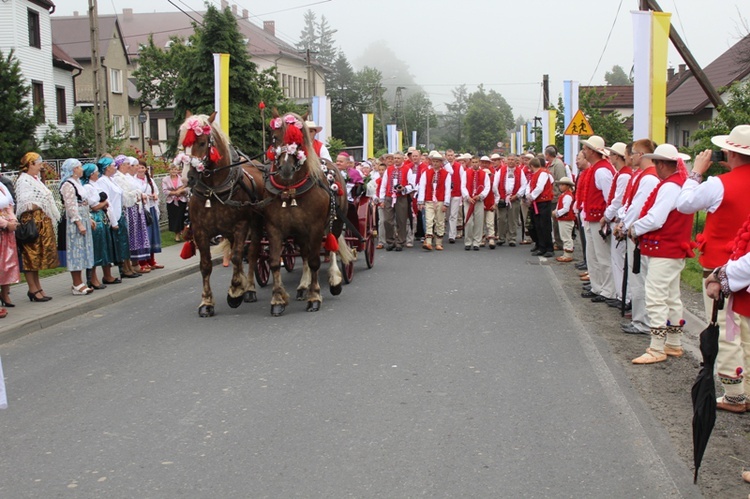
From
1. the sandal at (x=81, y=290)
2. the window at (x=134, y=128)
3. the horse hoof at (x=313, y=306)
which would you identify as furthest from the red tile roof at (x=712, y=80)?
the window at (x=134, y=128)

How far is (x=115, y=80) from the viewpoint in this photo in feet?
172

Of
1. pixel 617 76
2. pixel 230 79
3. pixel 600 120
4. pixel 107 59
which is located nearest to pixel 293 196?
pixel 600 120

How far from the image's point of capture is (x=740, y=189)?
203 inches

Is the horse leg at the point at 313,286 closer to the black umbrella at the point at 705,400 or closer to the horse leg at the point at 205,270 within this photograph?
the horse leg at the point at 205,270

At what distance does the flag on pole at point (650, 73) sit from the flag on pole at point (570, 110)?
863cm

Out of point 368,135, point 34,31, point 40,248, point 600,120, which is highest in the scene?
point 34,31

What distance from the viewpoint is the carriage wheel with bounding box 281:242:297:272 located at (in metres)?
11.5

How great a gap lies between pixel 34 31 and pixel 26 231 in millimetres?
31933

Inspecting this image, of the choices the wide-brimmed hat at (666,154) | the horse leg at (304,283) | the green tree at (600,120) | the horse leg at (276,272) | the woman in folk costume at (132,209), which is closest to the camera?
the wide-brimmed hat at (666,154)

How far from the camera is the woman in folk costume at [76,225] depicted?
1053 centimetres

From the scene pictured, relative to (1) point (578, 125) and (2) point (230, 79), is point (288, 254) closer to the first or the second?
(1) point (578, 125)

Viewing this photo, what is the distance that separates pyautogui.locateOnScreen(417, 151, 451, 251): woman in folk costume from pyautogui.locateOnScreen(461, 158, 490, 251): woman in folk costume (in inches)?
15.5

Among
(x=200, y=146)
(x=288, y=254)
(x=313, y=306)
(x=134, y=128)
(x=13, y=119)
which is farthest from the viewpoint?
(x=134, y=128)

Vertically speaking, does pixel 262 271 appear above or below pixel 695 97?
below
